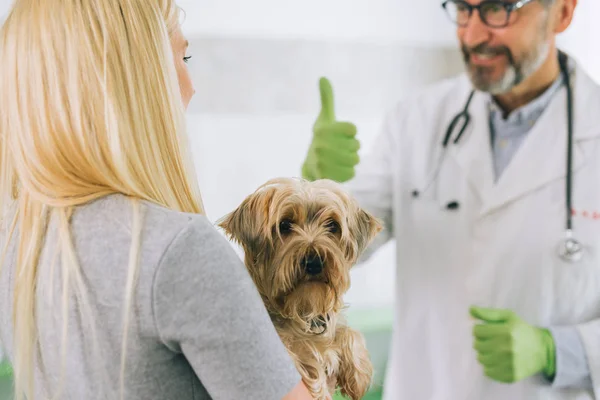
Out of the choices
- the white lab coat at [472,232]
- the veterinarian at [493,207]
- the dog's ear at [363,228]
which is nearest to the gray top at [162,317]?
the dog's ear at [363,228]

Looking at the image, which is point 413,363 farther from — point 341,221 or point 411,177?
point 341,221

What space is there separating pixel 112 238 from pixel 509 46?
2.90 feet

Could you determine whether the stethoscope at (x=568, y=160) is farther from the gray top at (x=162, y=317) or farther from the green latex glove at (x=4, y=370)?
the green latex glove at (x=4, y=370)

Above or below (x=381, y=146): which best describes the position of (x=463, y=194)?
below

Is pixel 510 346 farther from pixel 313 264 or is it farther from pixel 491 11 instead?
pixel 491 11

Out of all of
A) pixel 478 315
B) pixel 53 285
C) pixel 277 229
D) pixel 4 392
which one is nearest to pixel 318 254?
pixel 277 229

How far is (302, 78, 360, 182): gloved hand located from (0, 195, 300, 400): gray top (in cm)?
44

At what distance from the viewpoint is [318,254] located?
0.80m

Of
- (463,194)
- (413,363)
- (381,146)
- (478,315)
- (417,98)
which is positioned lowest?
(413,363)

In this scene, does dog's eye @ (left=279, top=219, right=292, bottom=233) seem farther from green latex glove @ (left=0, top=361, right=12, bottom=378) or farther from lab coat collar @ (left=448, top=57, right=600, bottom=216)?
green latex glove @ (left=0, top=361, right=12, bottom=378)

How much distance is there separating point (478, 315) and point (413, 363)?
0.21m

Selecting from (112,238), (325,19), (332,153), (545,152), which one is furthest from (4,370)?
(545,152)

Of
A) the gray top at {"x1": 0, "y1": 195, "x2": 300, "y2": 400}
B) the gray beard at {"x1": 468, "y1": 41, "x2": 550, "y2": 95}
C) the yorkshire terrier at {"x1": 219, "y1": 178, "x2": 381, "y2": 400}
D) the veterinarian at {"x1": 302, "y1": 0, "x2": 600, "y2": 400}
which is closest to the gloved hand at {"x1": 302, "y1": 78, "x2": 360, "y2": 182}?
the veterinarian at {"x1": 302, "y1": 0, "x2": 600, "y2": 400}

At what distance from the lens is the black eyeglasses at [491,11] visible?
117 cm
